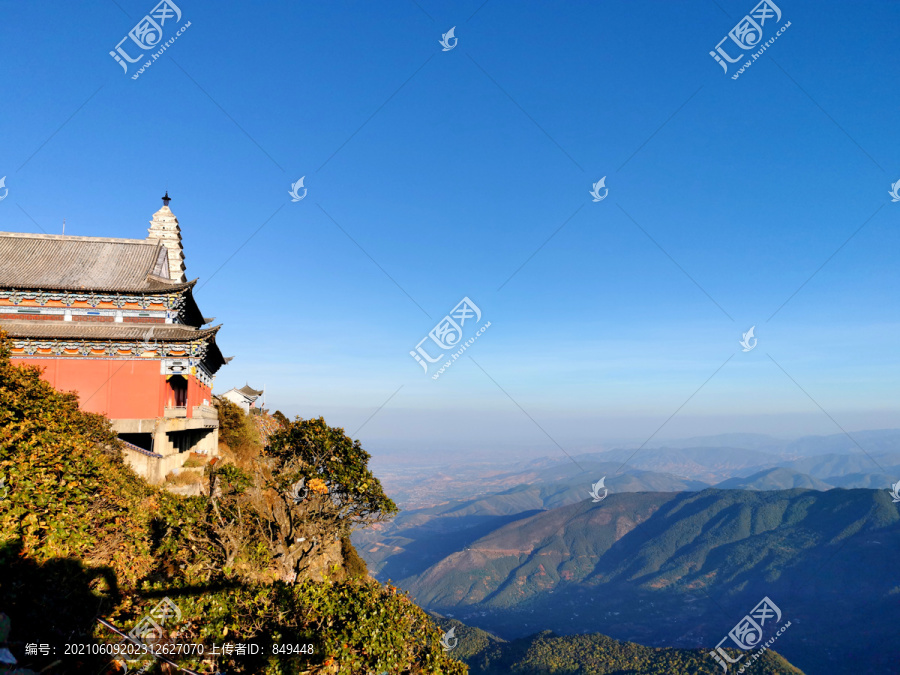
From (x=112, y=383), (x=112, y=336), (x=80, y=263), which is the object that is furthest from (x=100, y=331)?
(x=80, y=263)

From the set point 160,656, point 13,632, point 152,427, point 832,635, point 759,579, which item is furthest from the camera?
point 759,579

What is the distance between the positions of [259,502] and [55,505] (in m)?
7.39

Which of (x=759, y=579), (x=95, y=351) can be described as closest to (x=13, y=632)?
(x=95, y=351)

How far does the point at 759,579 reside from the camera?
193m

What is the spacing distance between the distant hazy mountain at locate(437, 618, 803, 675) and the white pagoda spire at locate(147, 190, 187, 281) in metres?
78.4

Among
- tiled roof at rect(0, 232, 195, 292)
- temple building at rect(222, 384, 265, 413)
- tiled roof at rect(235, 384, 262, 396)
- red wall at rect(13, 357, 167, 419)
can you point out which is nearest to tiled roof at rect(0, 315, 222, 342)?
red wall at rect(13, 357, 167, 419)

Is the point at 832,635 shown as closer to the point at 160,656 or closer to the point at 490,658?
the point at 490,658

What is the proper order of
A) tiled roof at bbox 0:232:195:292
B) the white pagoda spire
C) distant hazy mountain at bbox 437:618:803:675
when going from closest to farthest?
tiled roof at bbox 0:232:195:292
the white pagoda spire
distant hazy mountain at bbox 437:618:803:675

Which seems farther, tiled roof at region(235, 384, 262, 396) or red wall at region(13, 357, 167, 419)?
tiled roof at region(235, 384, 262, 396)

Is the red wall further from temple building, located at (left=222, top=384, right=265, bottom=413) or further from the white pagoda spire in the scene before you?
temple building, located at (left=222, top=384, right=265, bottom=413)

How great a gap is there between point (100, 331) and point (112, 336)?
3.05 ft

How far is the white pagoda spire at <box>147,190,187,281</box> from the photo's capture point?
104 ft

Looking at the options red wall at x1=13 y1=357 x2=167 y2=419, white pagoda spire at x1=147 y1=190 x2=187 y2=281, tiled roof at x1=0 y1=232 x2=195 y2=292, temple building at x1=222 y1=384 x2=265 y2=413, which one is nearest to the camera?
red wall at x1=13 y1=357 x2=167 y2=419

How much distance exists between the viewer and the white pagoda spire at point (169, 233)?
31688mm
